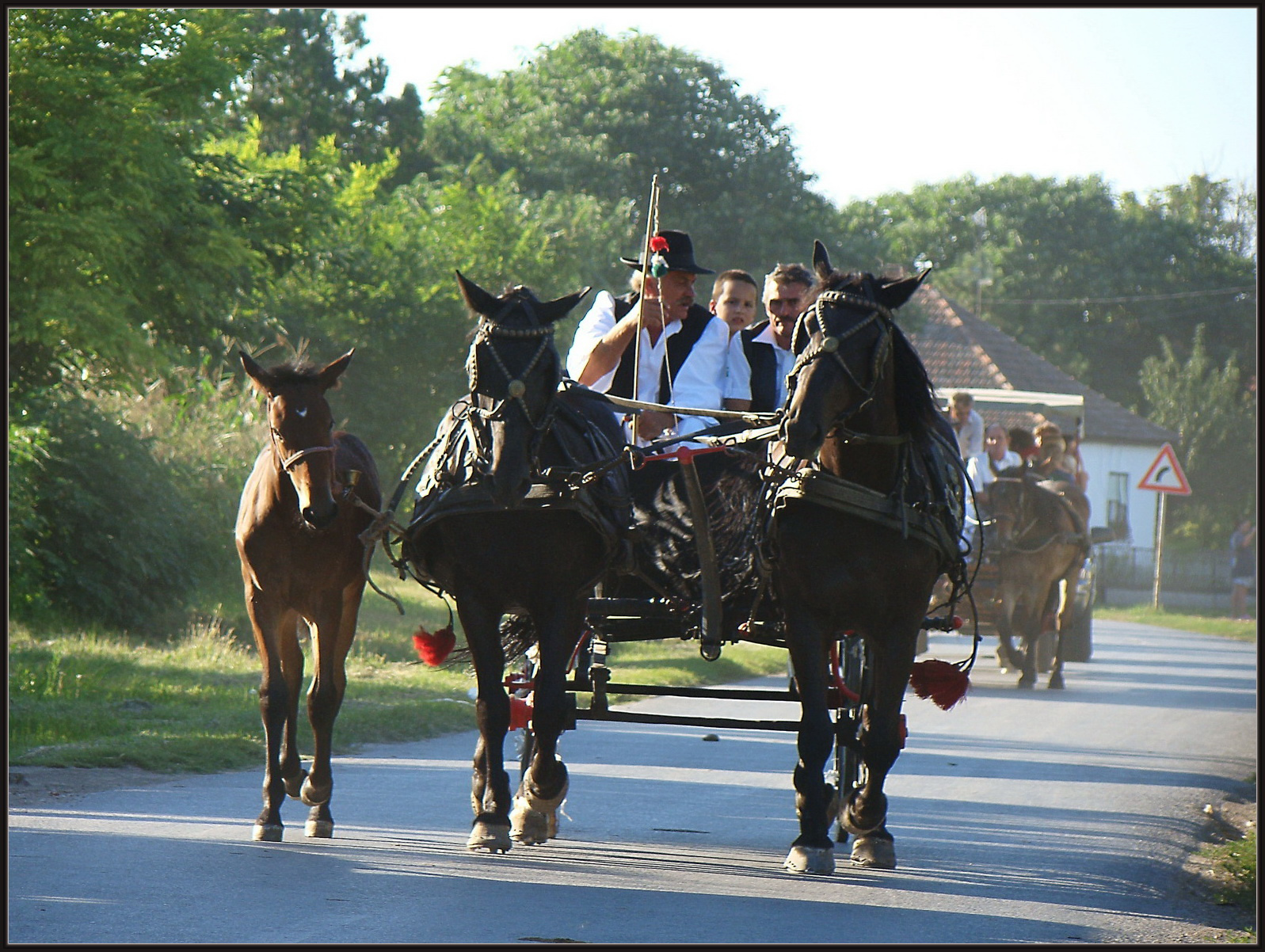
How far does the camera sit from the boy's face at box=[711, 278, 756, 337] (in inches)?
323

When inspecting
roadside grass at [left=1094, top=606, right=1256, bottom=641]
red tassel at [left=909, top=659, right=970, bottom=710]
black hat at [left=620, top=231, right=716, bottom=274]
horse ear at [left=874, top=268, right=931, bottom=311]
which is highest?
black hat at [left=620, top=231, right=716, bottom=274]

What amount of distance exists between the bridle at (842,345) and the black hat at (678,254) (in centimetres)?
121

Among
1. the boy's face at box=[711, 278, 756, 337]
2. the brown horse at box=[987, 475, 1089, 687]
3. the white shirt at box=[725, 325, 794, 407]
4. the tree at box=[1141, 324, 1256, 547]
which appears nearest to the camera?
the white shirt at box=[725, 325, 794, 407]

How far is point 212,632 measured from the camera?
1583 cm

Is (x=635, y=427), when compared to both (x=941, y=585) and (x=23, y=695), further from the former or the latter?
(x=941, y=585)

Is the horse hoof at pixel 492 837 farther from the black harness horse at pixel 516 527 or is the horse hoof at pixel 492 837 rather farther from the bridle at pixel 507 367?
the bridle at pixel 507 367

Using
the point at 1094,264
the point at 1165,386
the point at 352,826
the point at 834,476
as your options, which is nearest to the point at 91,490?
the point at 352,826

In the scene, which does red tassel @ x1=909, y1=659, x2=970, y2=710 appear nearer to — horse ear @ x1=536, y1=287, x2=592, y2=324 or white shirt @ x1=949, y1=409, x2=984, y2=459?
horse ear @ x1=536, y1=287, x2=592, y2=324

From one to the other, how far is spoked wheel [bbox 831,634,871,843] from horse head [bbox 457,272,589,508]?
1.82 m

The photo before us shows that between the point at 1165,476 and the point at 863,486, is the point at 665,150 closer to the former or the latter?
the point at 1165,476

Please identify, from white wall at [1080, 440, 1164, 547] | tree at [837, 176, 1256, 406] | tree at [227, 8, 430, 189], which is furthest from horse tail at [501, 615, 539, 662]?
tree at [837, 176, 1256, 406]

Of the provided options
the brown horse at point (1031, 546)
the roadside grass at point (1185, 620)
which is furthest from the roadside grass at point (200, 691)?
the roadside grass at point (1185, 620)

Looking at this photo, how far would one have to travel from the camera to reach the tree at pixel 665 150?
3503 centimetres

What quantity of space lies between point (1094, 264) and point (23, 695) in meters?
57.6
